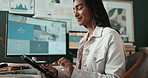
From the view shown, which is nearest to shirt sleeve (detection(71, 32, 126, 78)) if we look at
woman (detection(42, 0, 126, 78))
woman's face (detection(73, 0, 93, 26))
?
woman (detection(42, 0, 126, 78))

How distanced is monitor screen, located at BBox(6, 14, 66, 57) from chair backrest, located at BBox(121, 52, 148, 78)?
85cm

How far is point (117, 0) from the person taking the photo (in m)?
2.14

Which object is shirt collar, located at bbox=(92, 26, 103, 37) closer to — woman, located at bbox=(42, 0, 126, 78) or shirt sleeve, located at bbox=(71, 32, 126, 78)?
woman, located at bbox=(42, 0, 126, 78)

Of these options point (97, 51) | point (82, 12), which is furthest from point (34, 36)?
point (97, 51)

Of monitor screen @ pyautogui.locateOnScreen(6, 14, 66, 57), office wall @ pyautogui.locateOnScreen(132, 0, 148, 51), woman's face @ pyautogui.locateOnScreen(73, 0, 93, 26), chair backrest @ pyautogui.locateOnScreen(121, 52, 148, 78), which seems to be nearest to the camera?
chair backrest @ pyautogui.locateOnScreen(121, 52, 148, 78)

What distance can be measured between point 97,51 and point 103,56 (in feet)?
0.21

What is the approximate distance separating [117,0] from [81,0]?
119cm

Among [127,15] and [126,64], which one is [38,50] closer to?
[126,64]

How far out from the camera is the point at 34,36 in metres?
1.50

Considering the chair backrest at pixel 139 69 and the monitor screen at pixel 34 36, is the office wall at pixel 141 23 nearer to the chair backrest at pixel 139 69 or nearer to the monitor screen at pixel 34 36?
the monitor screen at pixel 34 36

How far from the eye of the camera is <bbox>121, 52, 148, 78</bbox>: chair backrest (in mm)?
770

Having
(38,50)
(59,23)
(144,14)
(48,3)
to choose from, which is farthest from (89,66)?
(144,14)

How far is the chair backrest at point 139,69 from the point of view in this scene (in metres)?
0.77

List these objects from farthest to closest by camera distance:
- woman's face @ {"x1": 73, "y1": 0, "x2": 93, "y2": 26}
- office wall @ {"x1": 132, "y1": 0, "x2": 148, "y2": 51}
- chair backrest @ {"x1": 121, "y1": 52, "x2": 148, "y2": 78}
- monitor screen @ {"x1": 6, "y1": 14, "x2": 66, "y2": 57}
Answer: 1. office wall @ {"x1": 132, "y1": 0, "x2": 148, "y2": 51}
2. monitor screen @ {"x1": 6, "y1": 14, "x2": 66, "y2": 57}
3. woman's face @ {"x1": 73, "y1": 0, "x2": 93, "y2": 26}
4. chair backrest @ {"x1": 121, "y1": 52, "x2": 148, "y2": 78}
